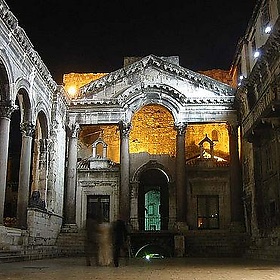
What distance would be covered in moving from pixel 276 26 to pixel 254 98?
19.7ft

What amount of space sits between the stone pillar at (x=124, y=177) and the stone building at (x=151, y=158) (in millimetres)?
53

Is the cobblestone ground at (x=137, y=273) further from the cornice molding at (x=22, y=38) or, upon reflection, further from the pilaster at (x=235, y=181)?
the pilaster at (x=235, y=181)

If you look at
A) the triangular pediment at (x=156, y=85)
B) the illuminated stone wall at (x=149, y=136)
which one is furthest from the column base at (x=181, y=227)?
the illuminated stone wall at (x=149, y=136)

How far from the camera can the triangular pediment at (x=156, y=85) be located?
966 inches

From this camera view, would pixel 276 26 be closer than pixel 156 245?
Yes

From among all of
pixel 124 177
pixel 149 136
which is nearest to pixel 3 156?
pixel 124 177

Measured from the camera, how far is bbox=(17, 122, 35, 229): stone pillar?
1781 centimetres

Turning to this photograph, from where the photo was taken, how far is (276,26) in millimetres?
15555

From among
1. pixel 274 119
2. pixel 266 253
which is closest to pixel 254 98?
pixel 274 119

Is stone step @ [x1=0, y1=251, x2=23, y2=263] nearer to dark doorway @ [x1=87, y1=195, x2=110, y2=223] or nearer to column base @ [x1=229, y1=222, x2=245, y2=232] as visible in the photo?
dark doorway @ [x1=87, y1=195, x2=110, y2=223]

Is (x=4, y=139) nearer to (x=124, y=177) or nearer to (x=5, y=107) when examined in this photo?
(x=5, y=107)

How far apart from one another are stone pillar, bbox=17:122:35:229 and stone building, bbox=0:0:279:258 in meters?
0.04

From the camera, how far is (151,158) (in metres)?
26.8

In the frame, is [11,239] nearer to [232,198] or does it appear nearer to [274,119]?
[274,119]
